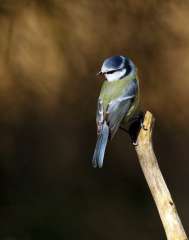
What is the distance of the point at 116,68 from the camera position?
13.7 ft

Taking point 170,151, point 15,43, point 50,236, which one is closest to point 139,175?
point 170,151

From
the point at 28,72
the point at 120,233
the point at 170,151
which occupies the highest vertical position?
the point at 28,72

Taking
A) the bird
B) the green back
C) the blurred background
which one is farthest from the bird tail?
the blurred background

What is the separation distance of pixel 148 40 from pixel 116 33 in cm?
20

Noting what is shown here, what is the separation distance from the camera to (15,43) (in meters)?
6.02

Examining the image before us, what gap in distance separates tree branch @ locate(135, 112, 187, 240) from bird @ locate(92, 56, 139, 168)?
0.50 metres

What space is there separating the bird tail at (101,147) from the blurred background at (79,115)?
1942 mm

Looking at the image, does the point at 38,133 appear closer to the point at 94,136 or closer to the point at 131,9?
the point at 94,136

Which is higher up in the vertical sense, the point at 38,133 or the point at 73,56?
the point at 73,56

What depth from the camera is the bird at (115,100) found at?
4125mm

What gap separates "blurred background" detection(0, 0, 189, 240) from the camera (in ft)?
19.8

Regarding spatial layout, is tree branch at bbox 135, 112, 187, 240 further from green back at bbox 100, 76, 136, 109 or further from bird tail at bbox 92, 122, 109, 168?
green back at bbox 100, 76, 136, 109

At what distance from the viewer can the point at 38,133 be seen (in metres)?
6.18

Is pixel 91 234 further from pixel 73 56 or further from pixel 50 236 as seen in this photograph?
pixel 73 56
